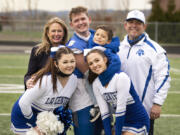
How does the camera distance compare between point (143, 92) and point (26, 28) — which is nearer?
point (143, 92)

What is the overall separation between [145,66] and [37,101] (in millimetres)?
1208

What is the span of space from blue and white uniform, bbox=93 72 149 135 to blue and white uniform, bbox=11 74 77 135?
0.96ft

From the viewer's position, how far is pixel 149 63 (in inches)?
135

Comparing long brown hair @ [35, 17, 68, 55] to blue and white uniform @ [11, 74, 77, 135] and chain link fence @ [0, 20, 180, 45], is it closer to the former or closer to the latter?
blue and white uniform @ [11, 74, 77, 135]

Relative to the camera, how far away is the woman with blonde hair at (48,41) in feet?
11.5

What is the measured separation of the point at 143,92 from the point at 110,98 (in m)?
0.55

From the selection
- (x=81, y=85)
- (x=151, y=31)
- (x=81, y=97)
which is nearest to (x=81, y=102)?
(x=81, y=97)

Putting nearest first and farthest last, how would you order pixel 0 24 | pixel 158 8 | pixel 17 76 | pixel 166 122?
1. pixel 166 122
2. pixel 17 76
3. pixel 158 8
4. pixel 0 24

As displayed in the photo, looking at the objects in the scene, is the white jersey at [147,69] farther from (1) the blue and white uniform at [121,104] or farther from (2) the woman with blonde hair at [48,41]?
(2) the woman with blonde hair at [48,41]

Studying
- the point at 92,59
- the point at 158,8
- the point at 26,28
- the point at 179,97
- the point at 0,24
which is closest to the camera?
the point at 92,59

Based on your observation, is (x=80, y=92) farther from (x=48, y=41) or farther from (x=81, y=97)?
(x=48, y=41)

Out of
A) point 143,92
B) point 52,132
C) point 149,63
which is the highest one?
point 149,63

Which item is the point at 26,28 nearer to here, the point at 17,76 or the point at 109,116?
the point at 17,76

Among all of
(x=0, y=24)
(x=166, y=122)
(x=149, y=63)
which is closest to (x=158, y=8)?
(x=0, y=24)
